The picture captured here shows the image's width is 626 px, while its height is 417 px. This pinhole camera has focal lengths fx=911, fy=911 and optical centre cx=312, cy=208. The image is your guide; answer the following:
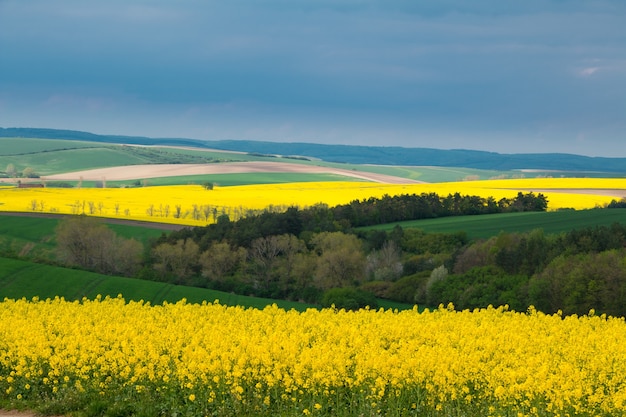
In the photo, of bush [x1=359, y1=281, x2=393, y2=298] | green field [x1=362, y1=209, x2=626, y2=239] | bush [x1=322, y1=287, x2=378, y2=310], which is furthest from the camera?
green field [x1=362, y1=209, x2=626, y2=239]

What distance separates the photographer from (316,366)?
793 inches

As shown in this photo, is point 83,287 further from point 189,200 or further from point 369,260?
point 189,200

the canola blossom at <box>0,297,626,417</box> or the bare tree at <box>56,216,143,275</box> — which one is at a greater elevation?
the canola blossom at <box>0,297,626,417</box>

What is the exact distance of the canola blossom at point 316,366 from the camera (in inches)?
762

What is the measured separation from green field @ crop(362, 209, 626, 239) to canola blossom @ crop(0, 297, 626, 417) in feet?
276

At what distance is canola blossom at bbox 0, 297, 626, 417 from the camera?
63.5ft

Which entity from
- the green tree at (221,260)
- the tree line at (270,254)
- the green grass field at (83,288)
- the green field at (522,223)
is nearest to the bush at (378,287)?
the tree line at (270,254)

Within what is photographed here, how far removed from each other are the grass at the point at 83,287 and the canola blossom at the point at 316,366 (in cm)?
4388

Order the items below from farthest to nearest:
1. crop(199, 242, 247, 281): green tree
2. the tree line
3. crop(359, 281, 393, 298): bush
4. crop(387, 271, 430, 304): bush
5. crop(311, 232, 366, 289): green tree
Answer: crop(199, 242, 247, 281): green tree < crop(311, 232, 366, 289): green tree < the tree line < crop(359, 281, 393, 298): bush < crop(387, 271, 430, 304): bush

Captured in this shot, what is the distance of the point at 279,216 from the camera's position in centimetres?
12419

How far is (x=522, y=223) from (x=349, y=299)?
4779 centimetres

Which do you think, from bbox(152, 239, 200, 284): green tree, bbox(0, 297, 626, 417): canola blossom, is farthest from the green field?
bbox(0, 297, 626, 417): canola blossom

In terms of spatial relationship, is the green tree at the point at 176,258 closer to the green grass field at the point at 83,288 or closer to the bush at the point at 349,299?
the green grass field at the point at 83,288

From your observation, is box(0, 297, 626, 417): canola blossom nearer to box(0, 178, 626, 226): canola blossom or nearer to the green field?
the green field
